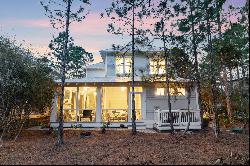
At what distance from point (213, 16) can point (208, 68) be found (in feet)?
12.6

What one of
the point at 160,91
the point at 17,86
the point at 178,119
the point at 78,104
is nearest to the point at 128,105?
the point at 160,91

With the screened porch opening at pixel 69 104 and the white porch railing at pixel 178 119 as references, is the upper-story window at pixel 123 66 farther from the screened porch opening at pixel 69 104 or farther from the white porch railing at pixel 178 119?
the white porch railing at pixel 178 119

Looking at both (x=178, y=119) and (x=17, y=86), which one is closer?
(x=17, y=86)

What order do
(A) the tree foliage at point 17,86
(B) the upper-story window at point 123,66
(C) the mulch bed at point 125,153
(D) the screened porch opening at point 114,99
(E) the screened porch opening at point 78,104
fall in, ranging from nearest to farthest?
(C) the mulch bed at point 125,153, (A) the tree foliage at point 17,86, (E) the screened porch opening at point 78,104, (D) the screened porch opening at point 114,99, (B) the upper-story window at point 123,66

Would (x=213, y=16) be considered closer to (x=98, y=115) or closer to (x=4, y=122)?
(x=98, y=115)

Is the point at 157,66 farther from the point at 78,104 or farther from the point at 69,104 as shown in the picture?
the point at 69,104

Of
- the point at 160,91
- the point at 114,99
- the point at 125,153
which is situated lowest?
the point at 125,153

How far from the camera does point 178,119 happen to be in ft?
67.2

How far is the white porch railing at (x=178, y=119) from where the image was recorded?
2011 cm

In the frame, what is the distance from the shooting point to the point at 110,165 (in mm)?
9359

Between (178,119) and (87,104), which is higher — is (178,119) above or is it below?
below

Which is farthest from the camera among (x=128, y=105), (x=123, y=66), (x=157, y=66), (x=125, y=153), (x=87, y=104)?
(x=123, y=66)

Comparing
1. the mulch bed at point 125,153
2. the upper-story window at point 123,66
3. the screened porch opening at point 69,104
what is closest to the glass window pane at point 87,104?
the screened porch opening at point 69,104

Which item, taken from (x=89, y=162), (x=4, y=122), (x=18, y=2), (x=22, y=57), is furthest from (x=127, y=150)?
(x=18, y=2)
